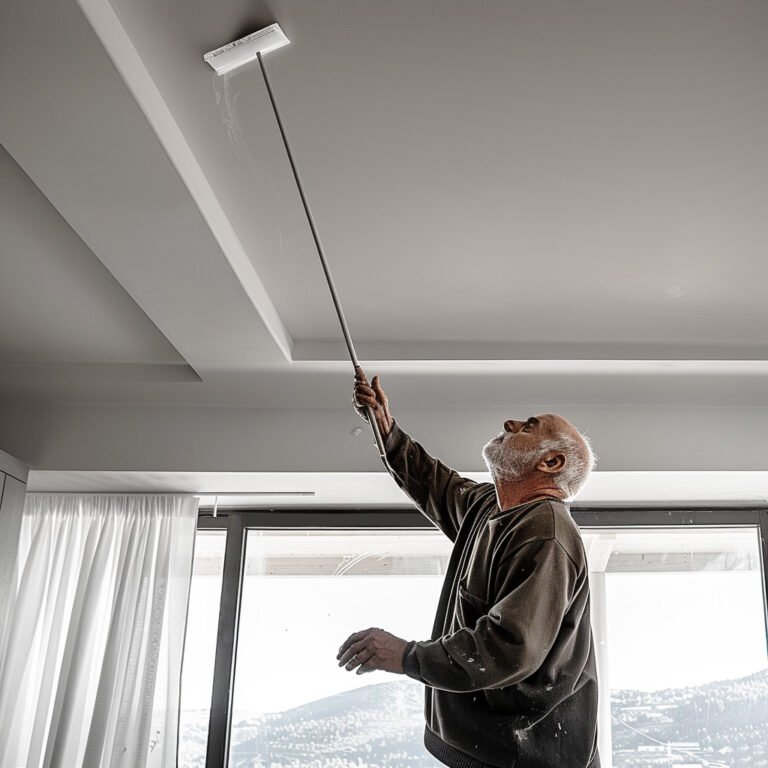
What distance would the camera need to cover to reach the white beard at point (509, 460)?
1816 millimetres

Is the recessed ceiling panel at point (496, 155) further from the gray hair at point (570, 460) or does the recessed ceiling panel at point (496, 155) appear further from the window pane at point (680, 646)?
the window pane at point (680, 646)

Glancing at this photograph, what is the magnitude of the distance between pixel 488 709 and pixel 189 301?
4.36 ft

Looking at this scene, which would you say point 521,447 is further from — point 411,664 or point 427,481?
point 411,664

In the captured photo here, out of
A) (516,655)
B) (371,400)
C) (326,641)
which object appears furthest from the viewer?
(326,641)

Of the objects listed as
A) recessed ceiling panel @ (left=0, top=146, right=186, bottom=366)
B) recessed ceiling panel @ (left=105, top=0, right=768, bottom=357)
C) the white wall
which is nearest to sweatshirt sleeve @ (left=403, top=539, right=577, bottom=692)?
recessed ceiling panel @ (left=105, top=0, right=768, bottom=357)

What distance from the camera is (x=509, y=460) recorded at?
6.02 ft

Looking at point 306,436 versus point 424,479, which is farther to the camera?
point 306,436

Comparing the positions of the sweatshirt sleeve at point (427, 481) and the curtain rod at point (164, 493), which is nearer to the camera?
the sweatshirt sleeve at point (427, 481)

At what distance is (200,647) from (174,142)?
226 centimetres

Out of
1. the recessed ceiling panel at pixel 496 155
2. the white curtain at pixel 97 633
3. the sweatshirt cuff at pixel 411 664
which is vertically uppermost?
the recessed ceiling panel at pixel 496 155

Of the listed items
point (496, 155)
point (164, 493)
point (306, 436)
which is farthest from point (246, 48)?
point (164, 493)

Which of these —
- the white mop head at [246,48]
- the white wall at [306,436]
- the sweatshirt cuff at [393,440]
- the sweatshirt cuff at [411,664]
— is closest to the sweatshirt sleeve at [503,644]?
the sweatshirt cuff at [411,664]

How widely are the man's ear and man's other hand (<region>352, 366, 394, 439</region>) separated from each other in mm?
380

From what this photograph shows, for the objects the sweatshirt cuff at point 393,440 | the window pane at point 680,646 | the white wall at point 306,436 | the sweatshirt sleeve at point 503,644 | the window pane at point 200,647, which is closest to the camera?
the sweatshirt sleeve at point 503,644
